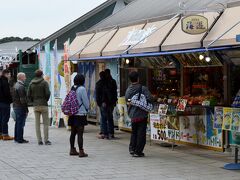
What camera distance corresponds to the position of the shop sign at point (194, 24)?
955cm

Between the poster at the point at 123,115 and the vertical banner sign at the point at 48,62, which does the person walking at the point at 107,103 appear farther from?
the vertical banner sign at the point at 48,62

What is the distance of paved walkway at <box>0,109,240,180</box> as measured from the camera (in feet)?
27.7

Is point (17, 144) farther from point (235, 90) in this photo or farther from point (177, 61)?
point (235, 90)

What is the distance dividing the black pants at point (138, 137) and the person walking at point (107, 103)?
2953 millimetres

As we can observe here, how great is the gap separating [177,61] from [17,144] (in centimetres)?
457

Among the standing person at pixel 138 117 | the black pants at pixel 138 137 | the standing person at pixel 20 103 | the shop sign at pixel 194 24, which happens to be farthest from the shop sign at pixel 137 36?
the standing person at pixel 20 103

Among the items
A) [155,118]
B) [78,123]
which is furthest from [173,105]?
[78,123]

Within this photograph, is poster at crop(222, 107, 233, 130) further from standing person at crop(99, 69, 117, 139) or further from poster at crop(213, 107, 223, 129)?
standing person at crop(99, 69, 117, 139)

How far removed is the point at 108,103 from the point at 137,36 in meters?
2.16

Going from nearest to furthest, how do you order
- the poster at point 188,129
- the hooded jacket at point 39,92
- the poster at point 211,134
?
the poster at point 211,134 < the poster at point 188,129 < the hooded jacket at point 39,92

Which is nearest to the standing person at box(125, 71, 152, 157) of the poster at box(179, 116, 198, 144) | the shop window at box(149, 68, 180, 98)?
the poster at box(179, 116, 198, 144)

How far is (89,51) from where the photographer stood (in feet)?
47.9

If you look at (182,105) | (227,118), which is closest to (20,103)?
(182,105)

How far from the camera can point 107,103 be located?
13352mm
